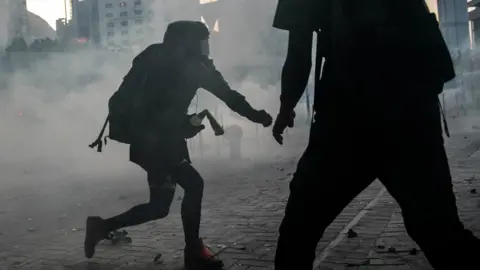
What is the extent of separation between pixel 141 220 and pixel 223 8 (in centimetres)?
1375

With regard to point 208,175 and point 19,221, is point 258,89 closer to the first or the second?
point 208,175

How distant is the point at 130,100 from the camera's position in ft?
11.4

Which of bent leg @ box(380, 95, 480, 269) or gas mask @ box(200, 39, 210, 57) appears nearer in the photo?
bent leg @ box(380, 95, 480, 269)

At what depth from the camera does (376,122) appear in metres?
1.90

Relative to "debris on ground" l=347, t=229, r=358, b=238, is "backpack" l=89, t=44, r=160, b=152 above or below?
above

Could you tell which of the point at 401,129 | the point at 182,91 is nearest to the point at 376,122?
the point at 401,129

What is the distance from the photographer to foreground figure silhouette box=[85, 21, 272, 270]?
3.47 m

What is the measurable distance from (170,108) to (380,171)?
1893mm

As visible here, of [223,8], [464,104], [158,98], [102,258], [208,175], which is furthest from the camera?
[464,104]

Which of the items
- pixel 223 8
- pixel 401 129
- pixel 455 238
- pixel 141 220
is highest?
pixel 223 8

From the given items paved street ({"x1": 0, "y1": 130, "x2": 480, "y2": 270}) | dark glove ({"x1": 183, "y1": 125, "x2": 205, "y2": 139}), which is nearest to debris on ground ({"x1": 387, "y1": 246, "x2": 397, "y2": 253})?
paved street ({"x1": 0, "y1": 130, "x2": 480, "y2": 270})

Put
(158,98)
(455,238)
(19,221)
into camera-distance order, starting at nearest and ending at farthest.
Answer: (455,238), (158,98), (19,221)

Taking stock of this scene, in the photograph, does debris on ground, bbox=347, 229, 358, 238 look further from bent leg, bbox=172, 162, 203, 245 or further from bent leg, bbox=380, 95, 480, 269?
bent leg, bbox=380, 95, 480, 269

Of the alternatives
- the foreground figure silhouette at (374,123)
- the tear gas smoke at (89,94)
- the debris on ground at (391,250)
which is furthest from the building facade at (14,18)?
the foreground figure silhouette at (374,123)
